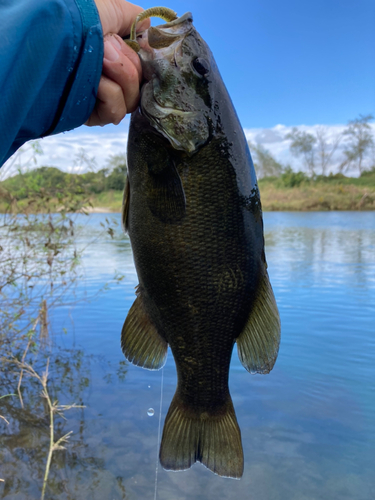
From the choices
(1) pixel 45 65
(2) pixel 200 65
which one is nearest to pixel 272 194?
(2) pixel 200 65

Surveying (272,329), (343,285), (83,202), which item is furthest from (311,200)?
(272,329)

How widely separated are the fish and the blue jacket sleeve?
1.21 ft

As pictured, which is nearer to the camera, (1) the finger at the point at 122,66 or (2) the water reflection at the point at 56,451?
(1) the finger at the point at 122,66

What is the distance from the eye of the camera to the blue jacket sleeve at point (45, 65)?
3.41ft

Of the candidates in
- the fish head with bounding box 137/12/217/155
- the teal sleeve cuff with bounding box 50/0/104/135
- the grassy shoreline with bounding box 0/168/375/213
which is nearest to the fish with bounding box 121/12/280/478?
the fish head with bounding box 137/12/217/155

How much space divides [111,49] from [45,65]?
1.16 ft

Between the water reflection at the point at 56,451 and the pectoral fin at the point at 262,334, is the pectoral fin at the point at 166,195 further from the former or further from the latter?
the water reflection at the point at 56,451

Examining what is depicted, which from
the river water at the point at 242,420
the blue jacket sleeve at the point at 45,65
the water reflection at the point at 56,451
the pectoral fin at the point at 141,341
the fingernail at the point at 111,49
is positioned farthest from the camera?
the river water at the point at 242,420

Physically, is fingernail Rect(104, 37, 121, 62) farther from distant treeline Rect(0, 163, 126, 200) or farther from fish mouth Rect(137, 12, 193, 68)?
distant treeline Rect(0, 163, 126, 200)

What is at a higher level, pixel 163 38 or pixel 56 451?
pixel 163 38

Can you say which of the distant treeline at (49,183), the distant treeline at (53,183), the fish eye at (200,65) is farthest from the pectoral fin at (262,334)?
the distant treeline at (49,183)

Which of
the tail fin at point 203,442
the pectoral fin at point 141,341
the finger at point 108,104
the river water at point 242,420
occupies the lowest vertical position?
the river water at point 242,420

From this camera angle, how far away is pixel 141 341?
6.69 ft

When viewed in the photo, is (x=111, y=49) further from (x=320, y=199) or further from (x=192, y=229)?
(x=320, y=199)
